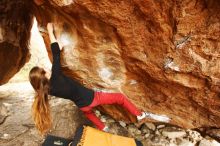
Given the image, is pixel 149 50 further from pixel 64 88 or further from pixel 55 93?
pixel 55 93

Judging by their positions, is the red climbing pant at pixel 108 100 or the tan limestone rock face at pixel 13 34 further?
the tan limestone rock face at pixel 13 34

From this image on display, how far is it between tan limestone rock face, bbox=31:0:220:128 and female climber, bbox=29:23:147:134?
0.26 m

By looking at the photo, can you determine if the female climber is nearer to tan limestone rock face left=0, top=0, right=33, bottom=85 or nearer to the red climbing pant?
the red climbing pant

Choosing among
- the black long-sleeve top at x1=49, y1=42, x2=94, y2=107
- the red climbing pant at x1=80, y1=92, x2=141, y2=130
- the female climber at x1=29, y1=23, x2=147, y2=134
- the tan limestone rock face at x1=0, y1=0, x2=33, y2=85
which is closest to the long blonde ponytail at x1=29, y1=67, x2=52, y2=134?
the female climber at x1=29, y1=23, x2=147, y2=134

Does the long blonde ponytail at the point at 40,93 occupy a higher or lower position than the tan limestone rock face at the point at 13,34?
lower

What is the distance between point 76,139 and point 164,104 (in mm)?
1174

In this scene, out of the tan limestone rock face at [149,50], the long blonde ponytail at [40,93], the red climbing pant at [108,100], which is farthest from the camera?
the red climbing pant at [108,100]

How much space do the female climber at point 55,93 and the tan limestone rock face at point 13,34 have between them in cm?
116

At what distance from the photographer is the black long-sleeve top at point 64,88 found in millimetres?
3529

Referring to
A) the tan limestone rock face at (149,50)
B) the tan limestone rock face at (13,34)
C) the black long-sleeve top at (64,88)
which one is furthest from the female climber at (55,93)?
the tan limestone rock face at (13,34)

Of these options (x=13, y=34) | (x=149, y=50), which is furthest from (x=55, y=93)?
(x=13, y=34)

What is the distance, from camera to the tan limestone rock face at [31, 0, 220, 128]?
3.20m

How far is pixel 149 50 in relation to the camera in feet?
11.6

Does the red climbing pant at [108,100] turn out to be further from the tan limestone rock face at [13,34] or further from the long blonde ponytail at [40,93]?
the tan limestone rock face at [13,34]
